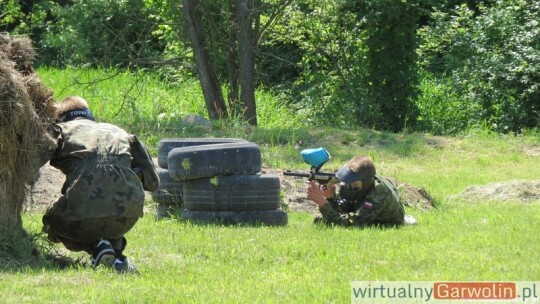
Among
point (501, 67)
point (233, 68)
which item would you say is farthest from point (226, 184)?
point (501, 67)

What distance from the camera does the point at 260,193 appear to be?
37.0 ft

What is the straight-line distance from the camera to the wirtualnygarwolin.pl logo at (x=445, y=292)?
712 cm

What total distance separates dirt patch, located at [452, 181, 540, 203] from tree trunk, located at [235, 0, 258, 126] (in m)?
7.02

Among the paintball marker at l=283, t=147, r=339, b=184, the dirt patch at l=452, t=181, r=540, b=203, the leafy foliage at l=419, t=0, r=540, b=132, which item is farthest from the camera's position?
the leafy foliage at l=419, t=0, r=540, b=132

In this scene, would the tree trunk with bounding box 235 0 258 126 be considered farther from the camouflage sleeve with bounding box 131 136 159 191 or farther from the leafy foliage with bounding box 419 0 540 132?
the camouflage sleeve with bounding box 131 136 159 191

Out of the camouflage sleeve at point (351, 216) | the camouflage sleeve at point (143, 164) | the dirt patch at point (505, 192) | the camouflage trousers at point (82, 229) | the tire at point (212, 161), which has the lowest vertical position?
the dirt patch at point (505, 192)

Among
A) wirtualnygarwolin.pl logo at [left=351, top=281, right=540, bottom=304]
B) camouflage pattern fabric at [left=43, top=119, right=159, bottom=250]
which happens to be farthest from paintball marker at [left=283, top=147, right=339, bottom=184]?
wirtualnygarwolin.pl logo at [left=351, top=281, right=540, bottom=304]

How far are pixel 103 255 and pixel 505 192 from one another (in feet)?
21.9

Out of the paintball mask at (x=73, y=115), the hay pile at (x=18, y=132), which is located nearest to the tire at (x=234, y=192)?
the paintball mask at (x=73, y=115)

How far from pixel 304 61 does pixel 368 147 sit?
6678 mm

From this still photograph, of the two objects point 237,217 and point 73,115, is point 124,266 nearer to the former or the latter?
point 73,115

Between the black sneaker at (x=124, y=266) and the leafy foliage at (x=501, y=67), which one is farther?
the leafy foliage at (x=501, y=67)

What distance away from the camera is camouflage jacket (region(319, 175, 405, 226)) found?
1081 centimetres

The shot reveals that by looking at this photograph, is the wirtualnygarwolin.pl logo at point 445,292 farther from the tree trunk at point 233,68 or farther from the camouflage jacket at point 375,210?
the tree trunk at point 233,68
